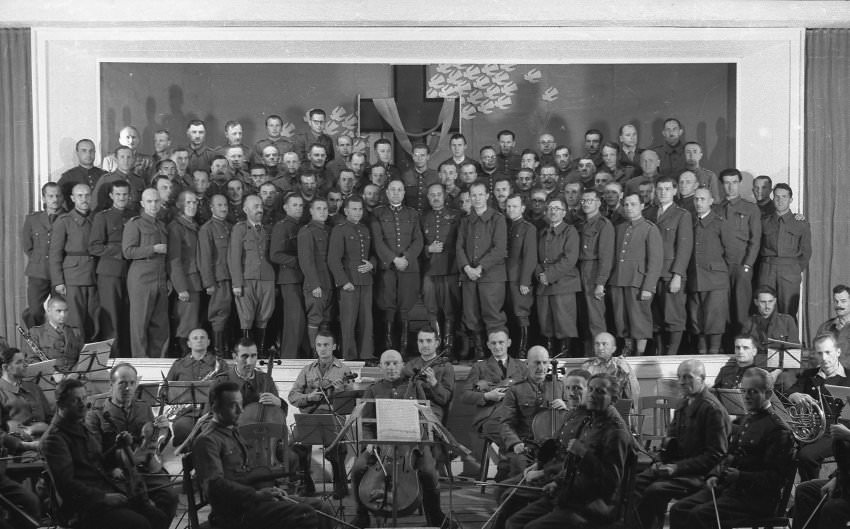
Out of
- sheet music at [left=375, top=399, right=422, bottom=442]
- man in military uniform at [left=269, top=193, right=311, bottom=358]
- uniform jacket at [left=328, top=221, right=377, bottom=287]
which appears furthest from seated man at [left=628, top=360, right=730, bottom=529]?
man in military uniform at [left=269, top=193, right=311, bottom=358]

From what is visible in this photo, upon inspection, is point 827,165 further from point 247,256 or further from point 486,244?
point 247,256

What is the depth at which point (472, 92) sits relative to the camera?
1296 centimetres

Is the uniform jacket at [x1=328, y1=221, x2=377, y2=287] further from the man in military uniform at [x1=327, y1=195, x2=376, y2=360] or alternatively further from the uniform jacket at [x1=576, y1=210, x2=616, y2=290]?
the uniform jacket at [x1=576, y1=210, x2=616, y2=290]

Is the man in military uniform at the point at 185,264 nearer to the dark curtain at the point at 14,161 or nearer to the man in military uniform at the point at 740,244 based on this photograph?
the dark curtain at the point at 14,161

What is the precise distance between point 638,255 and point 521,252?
1069 millimetres

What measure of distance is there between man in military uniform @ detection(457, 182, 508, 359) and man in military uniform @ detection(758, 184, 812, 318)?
254 centimetres

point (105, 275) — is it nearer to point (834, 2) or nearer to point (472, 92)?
point (472, 92)

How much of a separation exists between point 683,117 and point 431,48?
2964 millimetres

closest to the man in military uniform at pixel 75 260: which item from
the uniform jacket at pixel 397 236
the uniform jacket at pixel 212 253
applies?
the uniform jacket at pixel 212 253

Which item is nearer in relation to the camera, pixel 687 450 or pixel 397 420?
pixel 397 420

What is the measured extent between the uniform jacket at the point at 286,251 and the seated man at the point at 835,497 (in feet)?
17.4

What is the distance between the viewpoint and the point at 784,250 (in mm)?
11219

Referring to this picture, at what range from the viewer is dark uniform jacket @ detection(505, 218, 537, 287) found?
10.9 meters

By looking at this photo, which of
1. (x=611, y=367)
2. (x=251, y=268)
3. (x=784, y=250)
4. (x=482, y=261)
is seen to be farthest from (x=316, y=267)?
(x=784, y=250)
